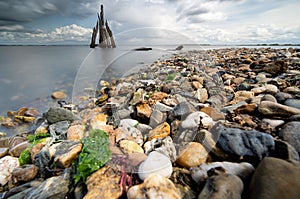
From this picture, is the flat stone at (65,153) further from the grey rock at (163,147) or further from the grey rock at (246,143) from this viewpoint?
the grey rock at (246,143)

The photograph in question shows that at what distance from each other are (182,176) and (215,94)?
6.08ft

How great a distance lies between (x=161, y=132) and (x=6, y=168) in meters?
1.97

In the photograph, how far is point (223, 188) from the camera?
973 millimetres

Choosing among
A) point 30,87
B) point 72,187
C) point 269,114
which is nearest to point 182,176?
point 72,187

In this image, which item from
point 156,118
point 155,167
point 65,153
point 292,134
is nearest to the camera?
point 155,167

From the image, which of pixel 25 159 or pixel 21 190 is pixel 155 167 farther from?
pixel 25 159

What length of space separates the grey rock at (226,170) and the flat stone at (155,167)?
210 millimetres

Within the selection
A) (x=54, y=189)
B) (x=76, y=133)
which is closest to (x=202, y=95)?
(x=76, y=133)

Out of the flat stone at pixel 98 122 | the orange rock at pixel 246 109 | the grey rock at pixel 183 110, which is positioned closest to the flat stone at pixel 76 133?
the flat stone at pixel 98 122

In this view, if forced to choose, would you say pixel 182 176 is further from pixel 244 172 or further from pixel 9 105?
pixel 9 105

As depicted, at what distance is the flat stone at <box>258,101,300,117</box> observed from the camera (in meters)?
1.75

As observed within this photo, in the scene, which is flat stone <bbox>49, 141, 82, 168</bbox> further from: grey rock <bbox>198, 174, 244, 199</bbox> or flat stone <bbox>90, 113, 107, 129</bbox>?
grey rock <bbox>198, 174, 244, 199</bbox>

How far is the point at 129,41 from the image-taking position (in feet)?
9.73

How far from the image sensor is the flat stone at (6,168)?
5.90 feet
